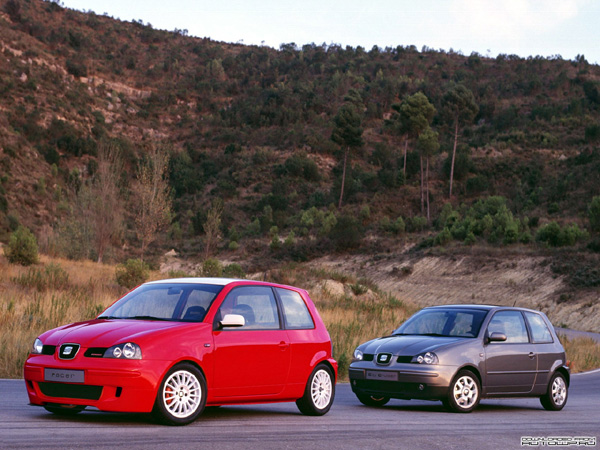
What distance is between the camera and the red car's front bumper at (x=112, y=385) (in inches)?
322

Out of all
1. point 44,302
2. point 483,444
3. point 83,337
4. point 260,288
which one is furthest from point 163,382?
point 44,302

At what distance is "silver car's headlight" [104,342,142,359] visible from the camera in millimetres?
8266

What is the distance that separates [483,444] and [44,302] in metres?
13.9

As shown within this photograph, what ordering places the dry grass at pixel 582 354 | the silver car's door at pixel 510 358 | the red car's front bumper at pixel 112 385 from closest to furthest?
the red car's front bumper at pixel 112 385 < the silver car's door at pixel 510 358 < the dry grass at pixel 582 354

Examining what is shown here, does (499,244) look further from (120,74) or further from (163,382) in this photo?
(120,74)

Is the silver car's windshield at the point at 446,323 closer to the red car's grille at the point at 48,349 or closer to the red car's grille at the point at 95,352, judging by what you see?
the red car's grille at the point at 95,352

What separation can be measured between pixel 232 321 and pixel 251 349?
0.58 metres

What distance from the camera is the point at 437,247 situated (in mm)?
59812

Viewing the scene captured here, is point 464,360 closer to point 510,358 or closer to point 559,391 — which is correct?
point 510,358

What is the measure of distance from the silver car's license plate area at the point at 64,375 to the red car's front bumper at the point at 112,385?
0.11 feet

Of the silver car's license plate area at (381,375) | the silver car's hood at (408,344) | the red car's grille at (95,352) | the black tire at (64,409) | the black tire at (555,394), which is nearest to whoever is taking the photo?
the red car's grille at (95,352)

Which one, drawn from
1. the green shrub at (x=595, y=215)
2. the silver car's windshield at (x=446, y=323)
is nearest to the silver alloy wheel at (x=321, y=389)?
the silver car's windshield at (x=446, y=323)

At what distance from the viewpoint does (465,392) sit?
1223cm

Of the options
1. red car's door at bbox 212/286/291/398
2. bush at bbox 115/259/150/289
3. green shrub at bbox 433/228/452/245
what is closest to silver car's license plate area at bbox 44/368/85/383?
red car's door at bbox 212/286/291/398
